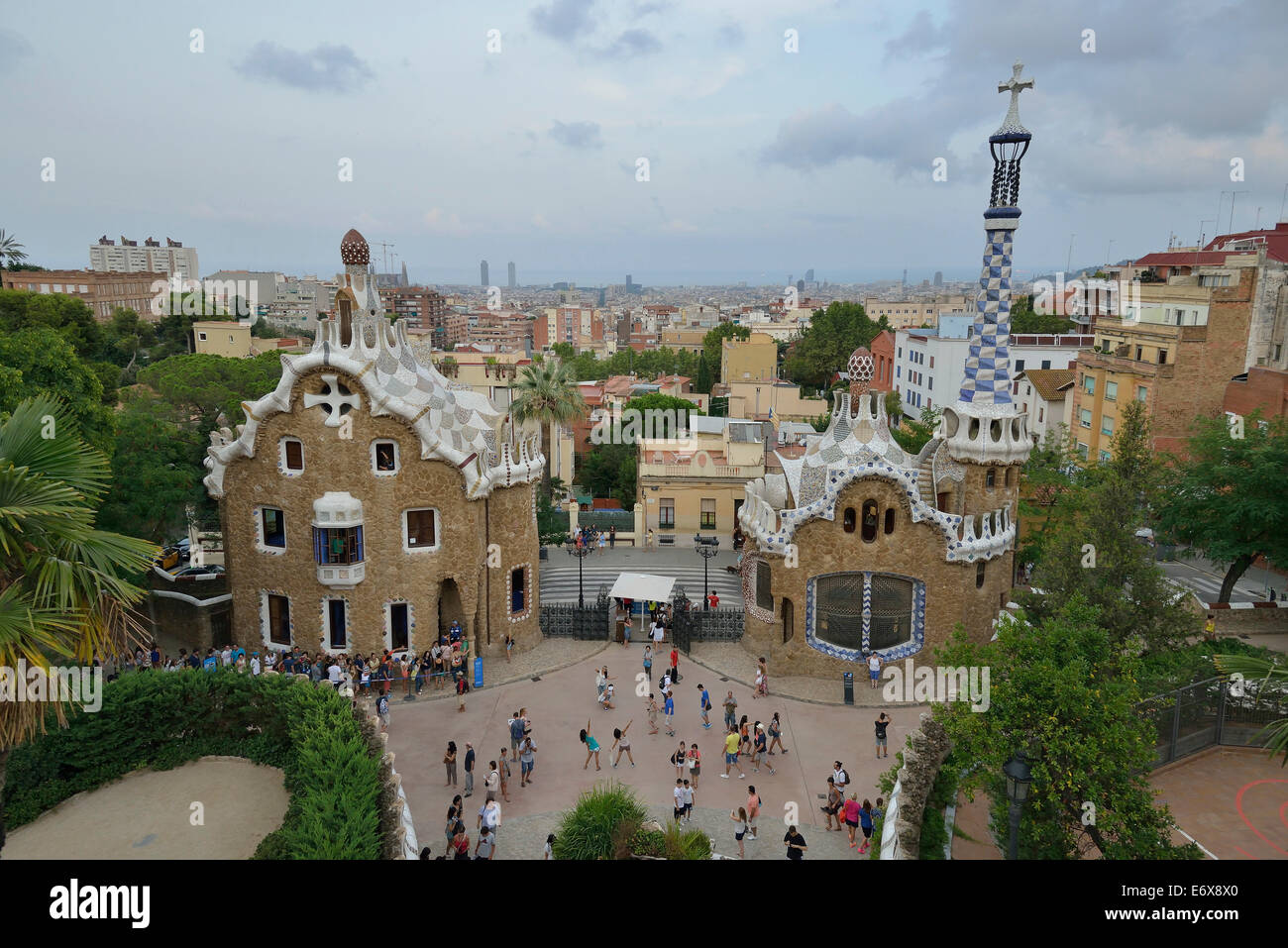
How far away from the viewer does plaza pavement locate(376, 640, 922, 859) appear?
62.9 feet

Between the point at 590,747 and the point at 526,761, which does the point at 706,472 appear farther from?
the point at 526,761

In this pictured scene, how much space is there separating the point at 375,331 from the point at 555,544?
725 inches

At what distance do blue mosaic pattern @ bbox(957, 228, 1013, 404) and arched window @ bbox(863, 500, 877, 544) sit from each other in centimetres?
510

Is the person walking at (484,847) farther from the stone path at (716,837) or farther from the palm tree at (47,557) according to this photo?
the palm tree at (47,557)

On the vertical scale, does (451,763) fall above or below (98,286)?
below

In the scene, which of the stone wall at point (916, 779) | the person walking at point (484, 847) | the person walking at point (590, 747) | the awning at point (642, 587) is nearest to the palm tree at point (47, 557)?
the person walking at point (484, 847)

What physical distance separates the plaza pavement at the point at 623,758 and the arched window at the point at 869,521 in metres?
5.15

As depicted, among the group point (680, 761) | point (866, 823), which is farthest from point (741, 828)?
point (680, 761)

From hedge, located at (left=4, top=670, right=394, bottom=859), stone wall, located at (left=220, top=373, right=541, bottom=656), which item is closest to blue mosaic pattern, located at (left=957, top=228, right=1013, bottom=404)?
stone wall, located at (left=220, top=373, right=541, bottom=656)

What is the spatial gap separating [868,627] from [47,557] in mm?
21979

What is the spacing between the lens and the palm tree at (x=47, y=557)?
11.0 metres

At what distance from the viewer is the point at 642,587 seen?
30344 mm

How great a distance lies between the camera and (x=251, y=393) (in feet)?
127

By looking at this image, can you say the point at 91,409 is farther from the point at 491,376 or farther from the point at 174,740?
the point at 491,376
